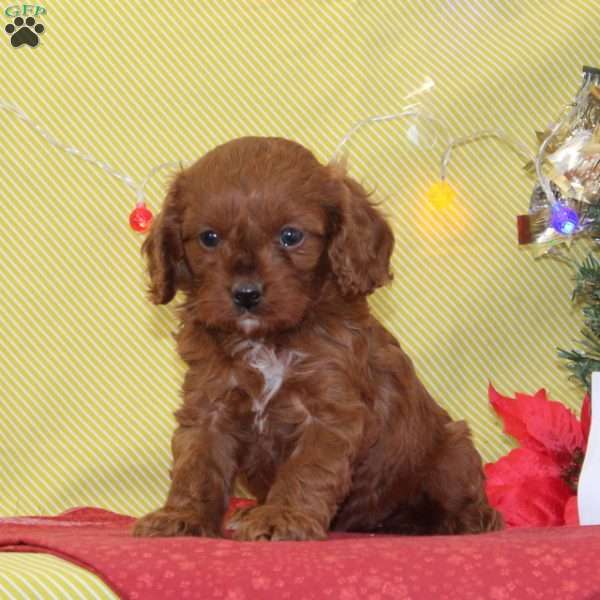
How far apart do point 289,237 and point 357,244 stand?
0.24 metres

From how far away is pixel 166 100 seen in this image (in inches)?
170

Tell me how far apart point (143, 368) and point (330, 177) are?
4.57ft

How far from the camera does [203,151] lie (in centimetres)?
433

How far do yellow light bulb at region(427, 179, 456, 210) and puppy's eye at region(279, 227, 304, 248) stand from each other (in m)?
1.36

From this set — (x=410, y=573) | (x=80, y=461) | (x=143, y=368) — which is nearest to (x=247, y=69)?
(x=143, y=368)

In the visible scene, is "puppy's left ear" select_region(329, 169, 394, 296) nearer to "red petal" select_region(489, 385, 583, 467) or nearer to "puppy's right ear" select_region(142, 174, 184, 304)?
"puppy's right ear" select_region(142, 174, 184, 304)

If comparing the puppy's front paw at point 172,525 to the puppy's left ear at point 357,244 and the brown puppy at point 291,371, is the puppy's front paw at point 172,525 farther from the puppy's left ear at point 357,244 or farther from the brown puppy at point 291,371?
the puppy's left ear at point 357,244

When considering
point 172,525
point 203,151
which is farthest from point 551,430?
point 203,151

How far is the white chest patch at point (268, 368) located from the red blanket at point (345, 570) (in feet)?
2.30

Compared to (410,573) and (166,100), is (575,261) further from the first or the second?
(410,573)

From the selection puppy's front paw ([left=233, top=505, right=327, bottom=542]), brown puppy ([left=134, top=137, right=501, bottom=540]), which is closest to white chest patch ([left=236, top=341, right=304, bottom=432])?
brown puppy ([left=134, top=137, right=501, bottom=540])

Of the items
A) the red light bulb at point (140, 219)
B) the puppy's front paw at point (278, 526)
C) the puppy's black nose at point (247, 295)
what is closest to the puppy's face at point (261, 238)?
the puppy's black nose at point (247, 295)

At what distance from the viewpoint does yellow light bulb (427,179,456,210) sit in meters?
4.23

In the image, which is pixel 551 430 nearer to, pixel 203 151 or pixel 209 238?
pixel 209 238
